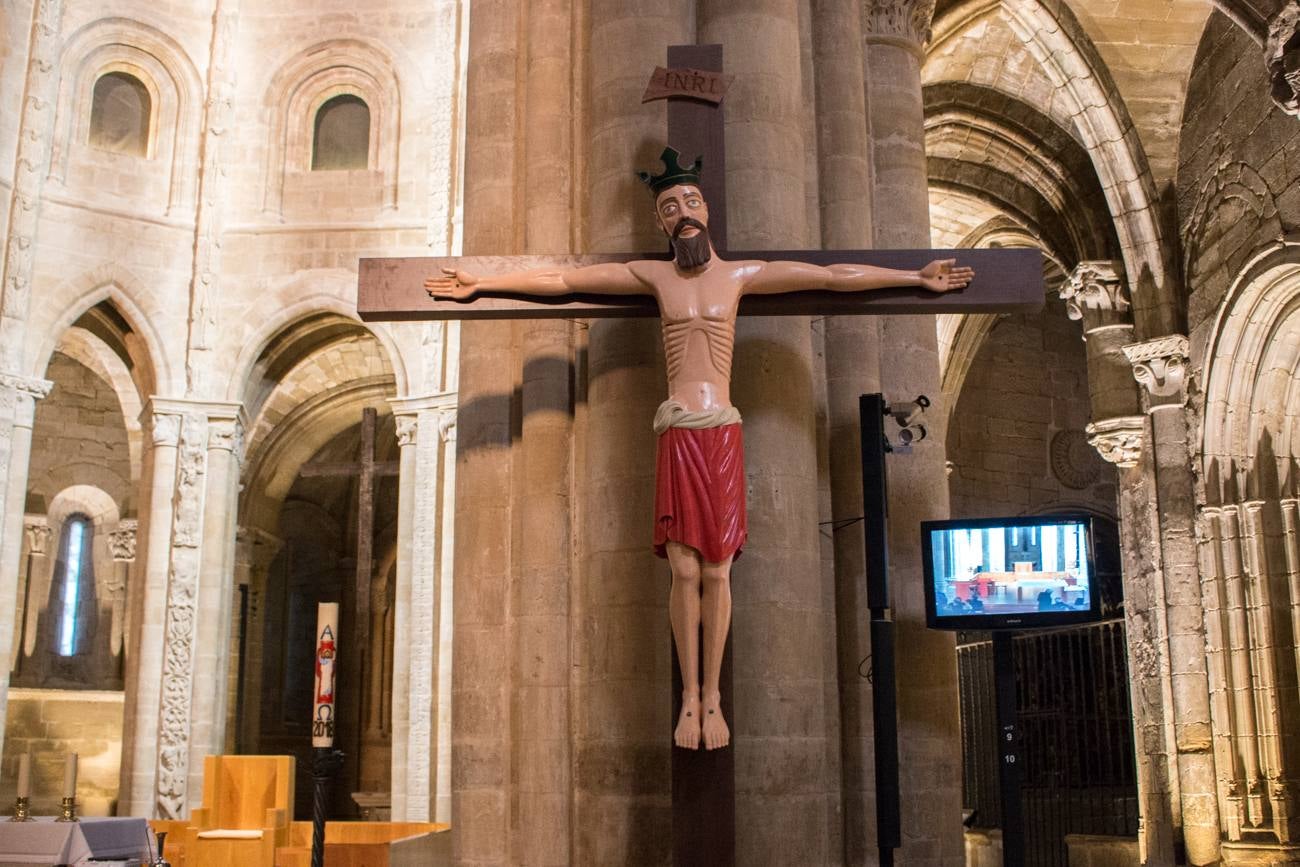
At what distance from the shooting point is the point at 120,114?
19.2 metres

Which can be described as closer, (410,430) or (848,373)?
(848,373)

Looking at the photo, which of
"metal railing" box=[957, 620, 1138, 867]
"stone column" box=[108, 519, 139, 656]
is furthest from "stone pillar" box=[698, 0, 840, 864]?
"stone column" box=[108, 519, 139, 656]

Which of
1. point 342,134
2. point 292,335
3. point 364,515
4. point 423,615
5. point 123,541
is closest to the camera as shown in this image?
point 364,515

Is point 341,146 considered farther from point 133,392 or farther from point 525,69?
point 525,69

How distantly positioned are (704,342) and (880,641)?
1.72 m

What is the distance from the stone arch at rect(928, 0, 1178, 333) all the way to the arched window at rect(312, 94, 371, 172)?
7.71 m

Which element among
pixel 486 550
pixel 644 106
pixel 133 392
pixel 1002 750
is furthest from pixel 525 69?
pixel 133 392

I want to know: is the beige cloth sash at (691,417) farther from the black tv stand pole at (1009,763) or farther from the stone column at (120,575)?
the stone column at (120,575)

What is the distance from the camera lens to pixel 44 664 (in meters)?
22.1

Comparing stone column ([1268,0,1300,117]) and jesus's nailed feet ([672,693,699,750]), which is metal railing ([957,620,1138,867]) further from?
jesus's nailed feet ([672,693,699,750])

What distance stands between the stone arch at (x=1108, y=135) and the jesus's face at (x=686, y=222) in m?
12.2

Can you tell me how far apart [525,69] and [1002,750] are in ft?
13.5

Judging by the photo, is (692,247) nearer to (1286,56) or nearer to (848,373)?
(848,373)

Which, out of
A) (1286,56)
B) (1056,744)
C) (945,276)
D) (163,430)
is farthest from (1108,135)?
(945,276)
